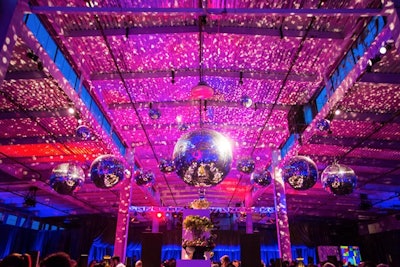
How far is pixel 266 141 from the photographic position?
926 centimetres

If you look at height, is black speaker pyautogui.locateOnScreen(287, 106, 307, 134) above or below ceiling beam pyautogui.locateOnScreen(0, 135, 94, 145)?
above

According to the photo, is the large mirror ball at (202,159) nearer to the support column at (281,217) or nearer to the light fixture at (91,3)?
the light fixture at (91,3)

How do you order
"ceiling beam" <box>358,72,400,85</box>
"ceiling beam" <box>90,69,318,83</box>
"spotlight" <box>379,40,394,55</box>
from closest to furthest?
"spotlight" <box>379,40,394,55</box>
"ceiling beam" <box>358,72,400,85</box>
"ceiling beam" <box>90,69,318,83</box>

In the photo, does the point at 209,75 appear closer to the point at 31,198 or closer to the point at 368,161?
the point at 368,161


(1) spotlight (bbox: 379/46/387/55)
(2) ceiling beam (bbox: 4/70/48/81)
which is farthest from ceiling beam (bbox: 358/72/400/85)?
(2) ceiling beam (bbox: 4/70/48/81)

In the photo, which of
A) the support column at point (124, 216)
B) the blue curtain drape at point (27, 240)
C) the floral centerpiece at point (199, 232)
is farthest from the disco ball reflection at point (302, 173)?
the blue curtain drape at point (27, 240)

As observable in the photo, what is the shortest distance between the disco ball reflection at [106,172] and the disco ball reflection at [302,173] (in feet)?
7.49

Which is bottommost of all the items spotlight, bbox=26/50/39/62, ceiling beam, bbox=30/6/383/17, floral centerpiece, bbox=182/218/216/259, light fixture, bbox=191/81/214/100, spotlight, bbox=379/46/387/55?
floral centerpiece, bbox=182/218/216/259

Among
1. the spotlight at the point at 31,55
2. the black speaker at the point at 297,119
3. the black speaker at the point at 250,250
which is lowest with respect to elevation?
the black speaker at the point at 250,250

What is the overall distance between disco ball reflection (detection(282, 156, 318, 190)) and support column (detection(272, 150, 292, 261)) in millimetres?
4745

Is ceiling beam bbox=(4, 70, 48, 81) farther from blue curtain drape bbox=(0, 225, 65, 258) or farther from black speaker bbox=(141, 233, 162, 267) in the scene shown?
blue curtain drape bbox=(0, 225, 65, 258)

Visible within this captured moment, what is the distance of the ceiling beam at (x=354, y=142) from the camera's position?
7.06 m

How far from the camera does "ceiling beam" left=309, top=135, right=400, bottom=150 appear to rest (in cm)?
706

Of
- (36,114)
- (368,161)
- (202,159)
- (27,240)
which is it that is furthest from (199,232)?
(27,240)
